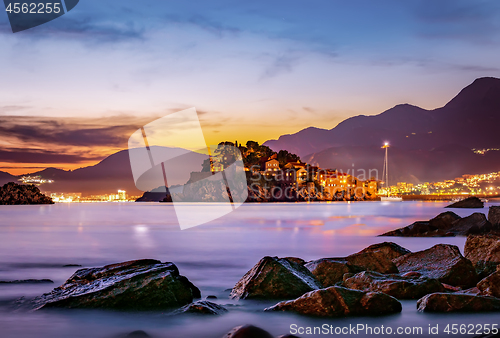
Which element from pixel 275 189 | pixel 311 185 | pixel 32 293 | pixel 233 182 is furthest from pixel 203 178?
pixel 32 293

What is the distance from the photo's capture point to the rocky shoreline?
29.0 feet

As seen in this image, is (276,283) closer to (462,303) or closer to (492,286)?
(462,303)

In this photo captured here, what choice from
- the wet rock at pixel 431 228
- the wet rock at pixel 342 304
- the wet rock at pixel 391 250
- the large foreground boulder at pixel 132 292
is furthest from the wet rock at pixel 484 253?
the wet rock at pixel 431 228

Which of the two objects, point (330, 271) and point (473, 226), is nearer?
point (330, 271)

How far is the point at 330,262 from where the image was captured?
11.7 m

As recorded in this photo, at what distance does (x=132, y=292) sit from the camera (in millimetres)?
9188

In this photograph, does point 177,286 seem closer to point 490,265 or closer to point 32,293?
point 32,293

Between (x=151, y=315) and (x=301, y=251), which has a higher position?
(x=151, y=315)

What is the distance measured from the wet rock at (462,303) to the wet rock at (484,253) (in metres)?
2.69

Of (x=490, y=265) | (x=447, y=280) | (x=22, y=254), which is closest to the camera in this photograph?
(x=447, y=280)

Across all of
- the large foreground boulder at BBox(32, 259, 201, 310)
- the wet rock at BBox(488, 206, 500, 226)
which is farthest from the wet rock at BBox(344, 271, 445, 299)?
the wet rock at BBox(488, 206, 500, 226)

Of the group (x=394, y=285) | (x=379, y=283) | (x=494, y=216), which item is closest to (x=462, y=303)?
(x=394, y=285)

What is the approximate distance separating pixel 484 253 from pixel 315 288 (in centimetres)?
544

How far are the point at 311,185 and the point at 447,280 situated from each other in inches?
6444
